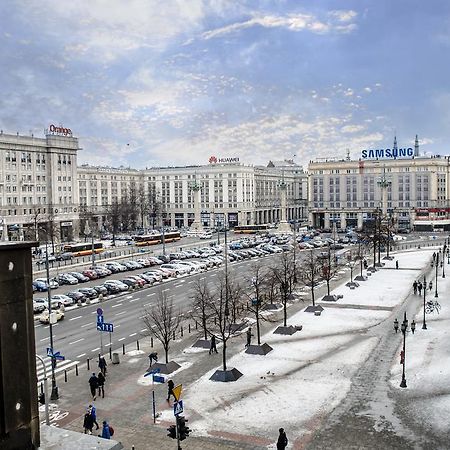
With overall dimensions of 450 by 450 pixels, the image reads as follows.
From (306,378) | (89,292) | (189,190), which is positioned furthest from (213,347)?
(189,190)

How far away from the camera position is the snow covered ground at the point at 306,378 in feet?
86.1

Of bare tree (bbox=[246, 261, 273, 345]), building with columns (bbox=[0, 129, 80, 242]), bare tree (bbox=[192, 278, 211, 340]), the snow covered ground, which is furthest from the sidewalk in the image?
building with columns (bbox=[0, 129, 80, 242])

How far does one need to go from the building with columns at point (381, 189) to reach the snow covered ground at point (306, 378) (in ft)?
408

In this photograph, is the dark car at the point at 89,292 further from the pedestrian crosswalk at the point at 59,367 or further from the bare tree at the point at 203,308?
the pedestrian crosswalk at the point at 59,367

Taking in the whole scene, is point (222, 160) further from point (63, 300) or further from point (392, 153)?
point (63, 300)

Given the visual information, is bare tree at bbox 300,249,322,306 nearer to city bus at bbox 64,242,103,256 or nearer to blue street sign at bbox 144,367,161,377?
blue street sign at bbox 144,367,161,377

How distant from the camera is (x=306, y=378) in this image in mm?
31734

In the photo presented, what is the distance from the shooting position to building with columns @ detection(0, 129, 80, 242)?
387 feet

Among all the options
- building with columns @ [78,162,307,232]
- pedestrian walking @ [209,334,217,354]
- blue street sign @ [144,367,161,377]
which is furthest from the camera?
building with columns @ [78,162,307,232]

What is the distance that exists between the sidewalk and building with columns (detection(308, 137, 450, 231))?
128 meters

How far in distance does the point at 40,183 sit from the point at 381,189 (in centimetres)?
9805

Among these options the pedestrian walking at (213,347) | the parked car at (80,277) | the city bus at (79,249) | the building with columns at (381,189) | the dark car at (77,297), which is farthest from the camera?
the building with columns at (381,189)

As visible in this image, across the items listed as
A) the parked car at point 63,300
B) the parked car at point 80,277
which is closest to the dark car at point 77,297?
the parked car at point 63,300

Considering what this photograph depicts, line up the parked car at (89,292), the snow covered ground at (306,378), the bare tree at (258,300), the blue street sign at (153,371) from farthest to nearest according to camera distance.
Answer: the parked car at (89,292), the bare tree at (258,300), the blue street sign at (153,371), the snow covered ground at (306,378)
